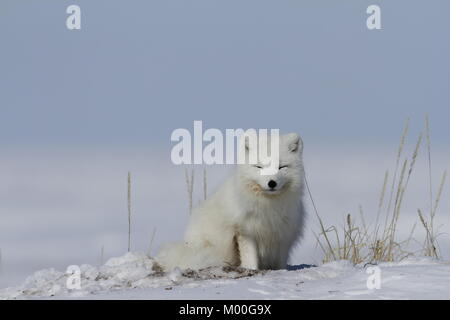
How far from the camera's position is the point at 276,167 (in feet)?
18.9

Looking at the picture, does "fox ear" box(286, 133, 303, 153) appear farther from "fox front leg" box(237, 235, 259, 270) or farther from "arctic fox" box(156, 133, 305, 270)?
"fox front leg" box(237, 235, 259, 270)

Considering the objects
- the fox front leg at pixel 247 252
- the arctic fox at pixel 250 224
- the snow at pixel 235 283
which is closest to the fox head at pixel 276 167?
the arctic fox at pixel 250 224

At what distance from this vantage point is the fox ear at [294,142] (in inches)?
235

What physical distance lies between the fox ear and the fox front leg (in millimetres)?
829

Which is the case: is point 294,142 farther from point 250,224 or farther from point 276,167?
point 250,224

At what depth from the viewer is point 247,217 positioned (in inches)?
235

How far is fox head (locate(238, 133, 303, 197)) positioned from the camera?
5.75m

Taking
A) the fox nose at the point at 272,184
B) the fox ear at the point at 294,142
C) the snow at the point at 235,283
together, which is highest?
the fox ear at the point at 294,142

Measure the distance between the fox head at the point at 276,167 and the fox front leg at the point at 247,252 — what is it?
0.40 metres

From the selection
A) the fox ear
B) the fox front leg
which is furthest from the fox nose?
the fox front leg

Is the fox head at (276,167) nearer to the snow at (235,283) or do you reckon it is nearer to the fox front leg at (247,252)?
the fox front leg at (247,252)
